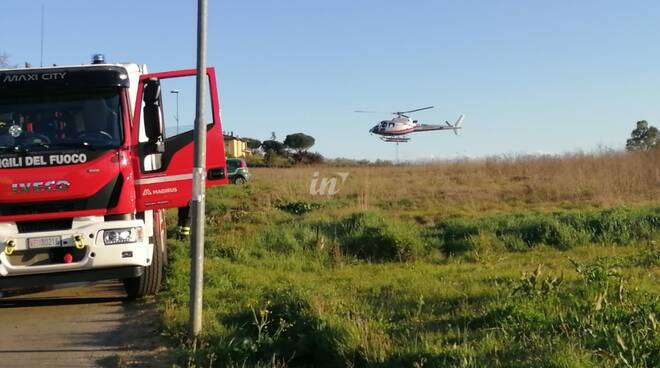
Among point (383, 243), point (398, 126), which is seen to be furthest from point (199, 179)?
point (398, 126)

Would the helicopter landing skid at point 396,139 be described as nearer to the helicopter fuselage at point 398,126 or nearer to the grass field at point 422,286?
the helicopter fuselage at point 398,126

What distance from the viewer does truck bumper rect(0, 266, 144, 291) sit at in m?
8.27

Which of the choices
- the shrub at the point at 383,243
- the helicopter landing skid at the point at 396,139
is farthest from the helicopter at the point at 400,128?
the shrub at the point at 383,243

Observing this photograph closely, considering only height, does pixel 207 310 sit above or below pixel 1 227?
below

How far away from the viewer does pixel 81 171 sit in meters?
8.19

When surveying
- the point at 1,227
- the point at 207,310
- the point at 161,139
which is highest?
the point at 161,139

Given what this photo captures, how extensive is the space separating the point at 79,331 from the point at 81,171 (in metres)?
1.91

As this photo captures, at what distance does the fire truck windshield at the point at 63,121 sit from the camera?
8.34m

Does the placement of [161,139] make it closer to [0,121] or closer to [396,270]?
[0,121]

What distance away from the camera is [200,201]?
21.8 ft

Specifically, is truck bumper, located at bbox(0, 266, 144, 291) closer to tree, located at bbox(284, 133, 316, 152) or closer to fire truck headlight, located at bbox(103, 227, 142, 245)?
fire truck headlight, located at bbox(103, 227, 142, 245)

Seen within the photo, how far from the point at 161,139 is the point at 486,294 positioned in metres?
4.53

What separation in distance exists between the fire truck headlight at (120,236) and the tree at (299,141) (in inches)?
2373

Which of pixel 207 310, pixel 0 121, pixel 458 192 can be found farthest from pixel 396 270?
pixel 458 192
